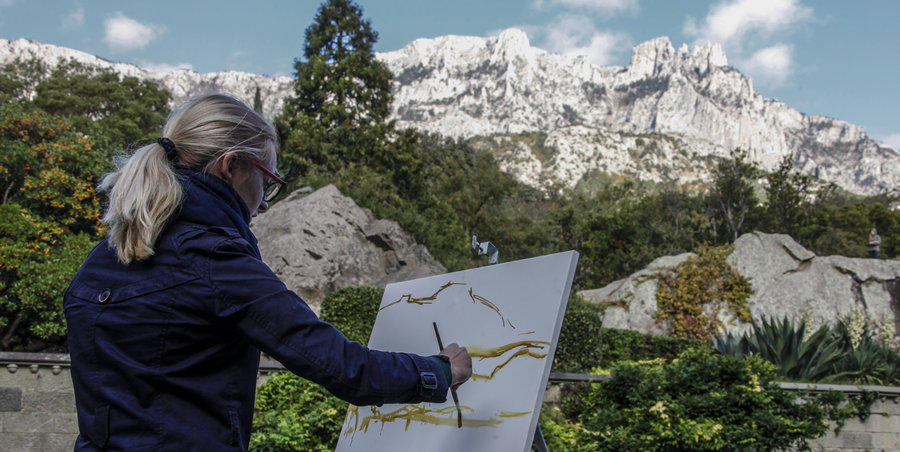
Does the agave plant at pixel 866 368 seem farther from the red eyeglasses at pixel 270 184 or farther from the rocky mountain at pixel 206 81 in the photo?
the rocky mountain at pixel 206 81

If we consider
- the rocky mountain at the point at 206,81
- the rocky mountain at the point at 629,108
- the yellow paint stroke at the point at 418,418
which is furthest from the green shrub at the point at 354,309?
the rocky mountain at the point at 206,81

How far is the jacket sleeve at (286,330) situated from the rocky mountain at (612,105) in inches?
4305

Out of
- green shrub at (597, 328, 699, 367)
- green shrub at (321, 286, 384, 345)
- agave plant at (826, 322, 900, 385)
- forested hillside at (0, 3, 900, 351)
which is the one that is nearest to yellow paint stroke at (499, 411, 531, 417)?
forested hillside at (0, 3, 900, 351)

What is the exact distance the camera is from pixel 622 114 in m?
139

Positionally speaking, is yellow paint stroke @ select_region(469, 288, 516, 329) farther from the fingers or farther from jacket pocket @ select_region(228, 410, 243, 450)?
jacket pocket @ select_region(228, 410, 243, 450)

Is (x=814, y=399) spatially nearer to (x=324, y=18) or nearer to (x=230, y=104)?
(x=230, y=104)

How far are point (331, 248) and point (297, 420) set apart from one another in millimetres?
6112

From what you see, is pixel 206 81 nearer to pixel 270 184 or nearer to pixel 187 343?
pixel 270 184

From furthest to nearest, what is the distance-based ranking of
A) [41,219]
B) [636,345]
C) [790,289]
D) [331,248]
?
[790,289]
[331,248]
[636,345]
[41,219]

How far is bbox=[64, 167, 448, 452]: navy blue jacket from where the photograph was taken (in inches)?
45.9

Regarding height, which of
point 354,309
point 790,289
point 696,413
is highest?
point 790,289

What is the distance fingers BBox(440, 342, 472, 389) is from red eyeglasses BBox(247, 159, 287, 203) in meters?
0.65

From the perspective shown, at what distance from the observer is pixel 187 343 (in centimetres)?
118

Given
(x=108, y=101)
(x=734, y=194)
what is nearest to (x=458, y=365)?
(x=734, y=194)
